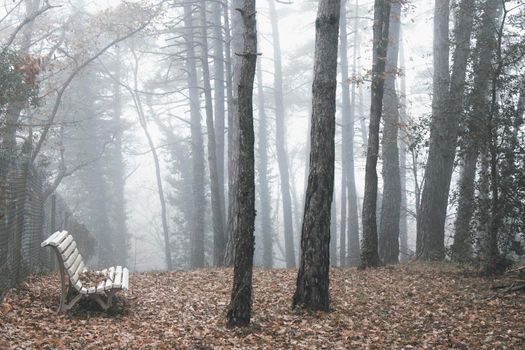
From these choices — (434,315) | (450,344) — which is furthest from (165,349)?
(434,315)

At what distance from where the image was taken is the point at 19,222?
9.71m

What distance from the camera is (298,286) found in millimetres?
8297

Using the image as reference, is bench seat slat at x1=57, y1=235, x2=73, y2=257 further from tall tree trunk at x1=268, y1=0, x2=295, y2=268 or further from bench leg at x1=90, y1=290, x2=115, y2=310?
tall tree trunk at x1=268, y1=0, x2=295, y2=268

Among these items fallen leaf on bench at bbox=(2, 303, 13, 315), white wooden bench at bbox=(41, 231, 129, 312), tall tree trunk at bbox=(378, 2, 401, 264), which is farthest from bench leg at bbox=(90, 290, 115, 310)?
tall tree trunk at bbox=(378, 2, 401, 264)

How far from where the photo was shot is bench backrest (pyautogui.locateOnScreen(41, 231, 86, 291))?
7493mm

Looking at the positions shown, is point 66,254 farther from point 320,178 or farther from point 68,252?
point 320,178

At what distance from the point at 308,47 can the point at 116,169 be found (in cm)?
1411

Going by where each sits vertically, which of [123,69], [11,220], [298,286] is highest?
[123,69]

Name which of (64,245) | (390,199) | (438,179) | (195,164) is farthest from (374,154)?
(195,164)

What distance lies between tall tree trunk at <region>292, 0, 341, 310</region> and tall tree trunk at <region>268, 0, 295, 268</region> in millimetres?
17689

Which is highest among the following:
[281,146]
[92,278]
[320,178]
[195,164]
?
[281,146]

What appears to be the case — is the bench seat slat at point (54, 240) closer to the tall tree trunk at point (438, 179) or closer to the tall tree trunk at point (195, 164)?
the tall tree trunk at point (438, 179)

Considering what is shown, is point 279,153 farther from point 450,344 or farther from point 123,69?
point 450,344

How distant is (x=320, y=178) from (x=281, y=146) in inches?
868
